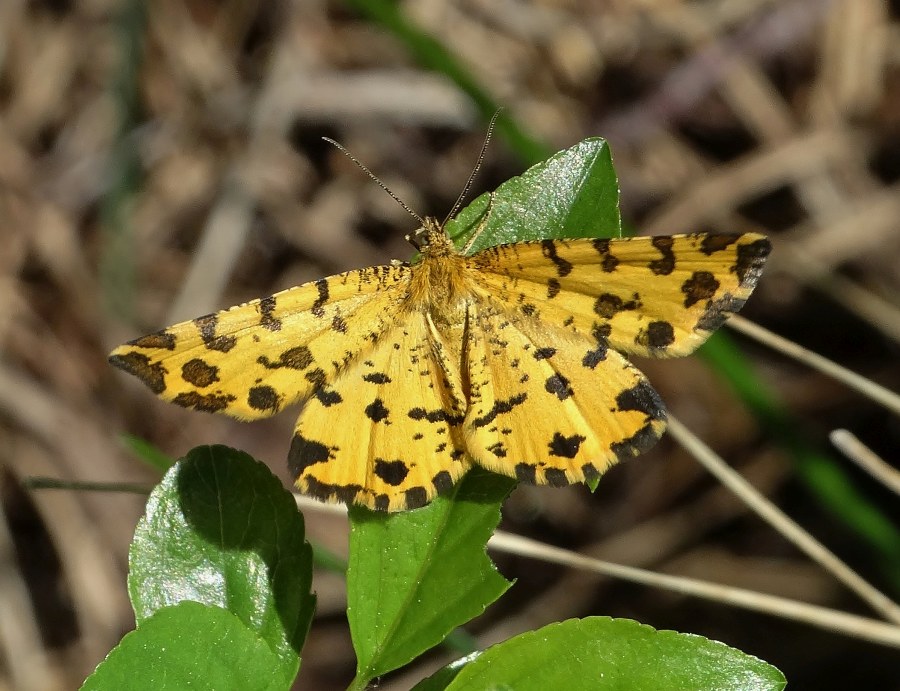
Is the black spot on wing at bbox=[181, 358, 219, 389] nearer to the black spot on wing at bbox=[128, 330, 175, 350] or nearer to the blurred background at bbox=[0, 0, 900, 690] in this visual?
the black spot on wing at bbox=[128, 330, 175, 350]

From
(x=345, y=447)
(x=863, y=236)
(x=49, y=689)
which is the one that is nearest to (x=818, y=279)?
(x=863, y=236)

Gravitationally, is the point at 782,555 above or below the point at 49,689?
above

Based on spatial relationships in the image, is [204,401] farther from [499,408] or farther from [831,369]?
[831,369]

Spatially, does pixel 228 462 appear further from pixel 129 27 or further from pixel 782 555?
pixel 129 27

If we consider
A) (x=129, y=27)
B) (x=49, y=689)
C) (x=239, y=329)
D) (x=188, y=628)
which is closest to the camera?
(x=188, y=628)

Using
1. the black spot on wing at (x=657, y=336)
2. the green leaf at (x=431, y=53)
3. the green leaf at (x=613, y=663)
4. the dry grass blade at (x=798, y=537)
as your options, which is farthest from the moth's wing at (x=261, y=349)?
the green leaf at (x=431, y=53)

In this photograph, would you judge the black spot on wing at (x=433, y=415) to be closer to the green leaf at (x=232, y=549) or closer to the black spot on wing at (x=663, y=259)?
the green leaf at (x=232, y=549)

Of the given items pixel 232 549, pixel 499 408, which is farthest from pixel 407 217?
pixel 232 549
